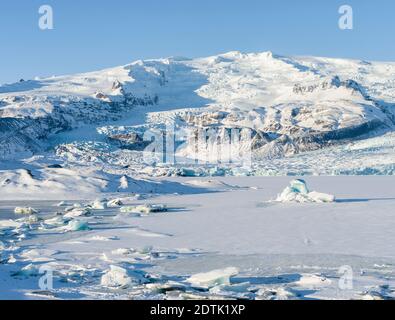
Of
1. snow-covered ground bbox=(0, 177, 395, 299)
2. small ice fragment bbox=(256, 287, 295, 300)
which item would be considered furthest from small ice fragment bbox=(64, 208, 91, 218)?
small ice fragment bbox=(256, 287, 295, 300)

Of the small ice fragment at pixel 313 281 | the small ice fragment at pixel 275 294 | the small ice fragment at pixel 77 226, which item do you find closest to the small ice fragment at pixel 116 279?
the small ice fragment at pixel 275 294

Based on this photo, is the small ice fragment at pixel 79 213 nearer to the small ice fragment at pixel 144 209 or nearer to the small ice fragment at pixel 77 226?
the small ice fragment at pixel 144 209

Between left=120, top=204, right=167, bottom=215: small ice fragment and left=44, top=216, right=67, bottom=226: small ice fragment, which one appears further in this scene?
left=120, top=204, right=167, bottom=215: small ice fragment

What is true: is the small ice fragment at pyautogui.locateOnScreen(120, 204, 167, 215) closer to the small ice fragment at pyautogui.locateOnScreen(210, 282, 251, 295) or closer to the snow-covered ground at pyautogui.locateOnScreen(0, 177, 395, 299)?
the snow-covered ground at pyautogui.locateOnScreen(0, 177, 395, 299)

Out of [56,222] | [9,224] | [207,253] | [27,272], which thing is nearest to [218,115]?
[56,222]
